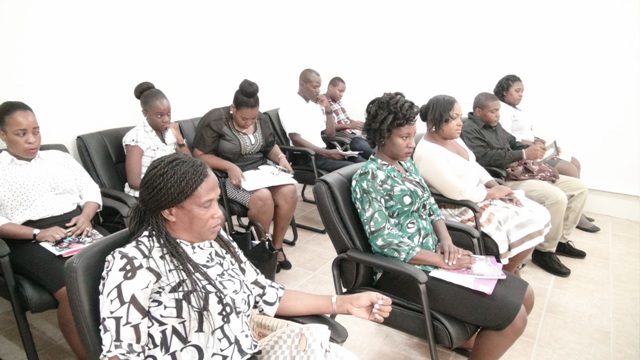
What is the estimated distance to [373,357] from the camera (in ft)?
6.28

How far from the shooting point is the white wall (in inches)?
90.5

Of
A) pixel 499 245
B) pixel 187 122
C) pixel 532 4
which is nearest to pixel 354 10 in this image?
pixel 532 4

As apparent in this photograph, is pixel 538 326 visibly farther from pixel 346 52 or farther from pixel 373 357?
pixel 346 52

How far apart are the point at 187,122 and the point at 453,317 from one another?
2.18m

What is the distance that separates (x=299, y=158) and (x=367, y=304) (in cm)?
217

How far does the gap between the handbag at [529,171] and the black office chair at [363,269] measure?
1675mm

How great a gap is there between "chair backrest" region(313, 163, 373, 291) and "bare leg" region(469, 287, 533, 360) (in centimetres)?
50

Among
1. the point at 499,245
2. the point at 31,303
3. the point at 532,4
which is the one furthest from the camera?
the point at 532,4

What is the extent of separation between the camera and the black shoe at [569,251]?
2.93 meters

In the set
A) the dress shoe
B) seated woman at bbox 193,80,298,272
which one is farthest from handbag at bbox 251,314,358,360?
the dress shoe

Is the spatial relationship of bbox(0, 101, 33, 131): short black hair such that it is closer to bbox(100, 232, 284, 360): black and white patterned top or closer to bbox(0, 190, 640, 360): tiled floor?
bbox(0, 190, 640, 360): tiled floor

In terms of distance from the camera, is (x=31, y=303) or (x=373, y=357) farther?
(x=373, y=357)

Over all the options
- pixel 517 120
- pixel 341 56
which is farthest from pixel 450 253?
pixel 341 56

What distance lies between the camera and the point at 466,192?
2.11 metres
